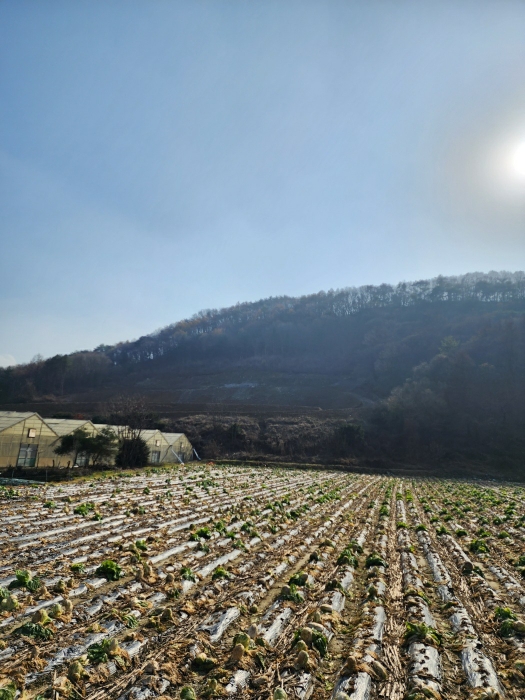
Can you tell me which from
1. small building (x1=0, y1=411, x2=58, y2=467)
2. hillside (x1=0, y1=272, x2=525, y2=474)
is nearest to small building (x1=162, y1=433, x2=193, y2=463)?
hillside (x1=0, y1=272, x2=525, y2=474)

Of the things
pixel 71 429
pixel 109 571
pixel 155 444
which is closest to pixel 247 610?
pixel 109 571

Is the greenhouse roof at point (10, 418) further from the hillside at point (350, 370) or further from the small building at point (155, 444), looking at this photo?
the hillside at point (350, 370)

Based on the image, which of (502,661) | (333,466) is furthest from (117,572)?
(333,466)

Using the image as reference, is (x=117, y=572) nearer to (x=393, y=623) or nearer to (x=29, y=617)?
(x=29, y=617)

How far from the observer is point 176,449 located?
41250 mm

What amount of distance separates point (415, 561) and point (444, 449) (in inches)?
1935

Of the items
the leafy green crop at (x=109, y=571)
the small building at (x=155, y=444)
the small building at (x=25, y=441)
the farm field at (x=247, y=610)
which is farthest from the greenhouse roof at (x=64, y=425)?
the leafy green crop at (x=109, y=571)

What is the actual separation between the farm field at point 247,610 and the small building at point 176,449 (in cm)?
3016

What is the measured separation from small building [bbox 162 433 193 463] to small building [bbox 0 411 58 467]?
13867 millimetres

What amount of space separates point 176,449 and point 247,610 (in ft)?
124

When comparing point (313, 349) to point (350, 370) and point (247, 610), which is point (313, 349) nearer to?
point (350, 370)

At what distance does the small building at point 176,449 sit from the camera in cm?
4003

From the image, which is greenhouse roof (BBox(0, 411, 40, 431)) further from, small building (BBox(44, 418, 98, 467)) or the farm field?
the farm field

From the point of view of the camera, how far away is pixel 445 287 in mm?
122062
